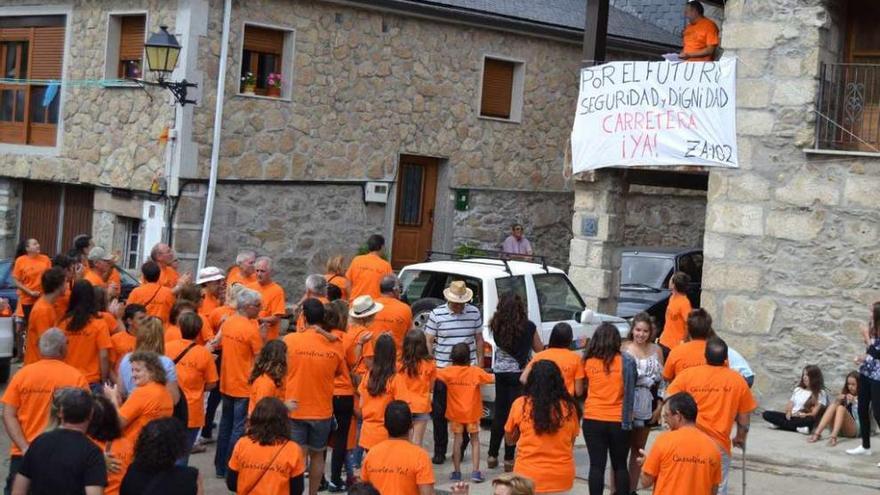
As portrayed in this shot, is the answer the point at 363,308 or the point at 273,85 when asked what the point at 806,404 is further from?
the point at 273,85

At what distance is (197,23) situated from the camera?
18125 mm

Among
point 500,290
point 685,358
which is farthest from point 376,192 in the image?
point 685,358

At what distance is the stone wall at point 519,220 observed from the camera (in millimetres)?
21969

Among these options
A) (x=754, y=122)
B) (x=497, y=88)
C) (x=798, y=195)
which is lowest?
(x=798, y=195)

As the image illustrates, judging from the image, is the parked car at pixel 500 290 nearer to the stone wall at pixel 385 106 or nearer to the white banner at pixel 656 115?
the white banner at pixel 656 115

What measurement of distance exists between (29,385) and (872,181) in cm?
891

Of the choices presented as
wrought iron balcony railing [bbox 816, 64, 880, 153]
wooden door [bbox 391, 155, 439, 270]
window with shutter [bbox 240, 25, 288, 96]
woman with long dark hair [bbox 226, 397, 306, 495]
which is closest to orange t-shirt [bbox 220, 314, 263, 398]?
woman with long dark hair [bbox 226, 397, 306, 495]

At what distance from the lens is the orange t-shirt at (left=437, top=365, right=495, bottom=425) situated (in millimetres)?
11234

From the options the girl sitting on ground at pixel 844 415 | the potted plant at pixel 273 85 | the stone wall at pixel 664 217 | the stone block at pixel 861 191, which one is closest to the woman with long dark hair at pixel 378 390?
the girl sitting on ground at pixel 844 415

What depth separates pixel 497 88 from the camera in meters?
22.0

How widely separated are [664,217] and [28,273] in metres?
12.9

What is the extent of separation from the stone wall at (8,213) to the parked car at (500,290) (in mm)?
10169

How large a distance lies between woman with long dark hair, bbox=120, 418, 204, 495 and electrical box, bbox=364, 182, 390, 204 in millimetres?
13689

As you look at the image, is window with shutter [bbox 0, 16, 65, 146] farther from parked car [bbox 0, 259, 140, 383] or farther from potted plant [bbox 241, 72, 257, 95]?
parked car [bbox 0, 259, 140, 383]
